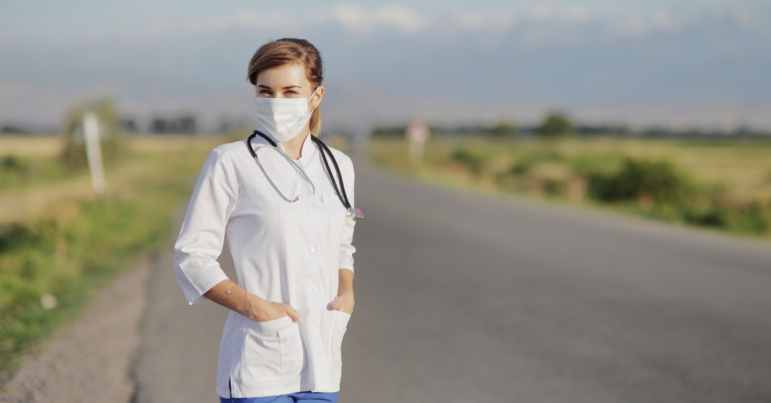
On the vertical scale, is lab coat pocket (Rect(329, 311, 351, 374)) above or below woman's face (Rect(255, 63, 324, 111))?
below

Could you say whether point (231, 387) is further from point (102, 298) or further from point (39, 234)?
point (39, 234)

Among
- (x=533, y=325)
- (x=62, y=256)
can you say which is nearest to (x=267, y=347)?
(x=533, y=325)

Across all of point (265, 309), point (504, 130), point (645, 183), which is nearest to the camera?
point (265, 309)

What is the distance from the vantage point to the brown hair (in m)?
1.92

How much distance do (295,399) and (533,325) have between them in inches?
152

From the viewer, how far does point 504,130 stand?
118 meters

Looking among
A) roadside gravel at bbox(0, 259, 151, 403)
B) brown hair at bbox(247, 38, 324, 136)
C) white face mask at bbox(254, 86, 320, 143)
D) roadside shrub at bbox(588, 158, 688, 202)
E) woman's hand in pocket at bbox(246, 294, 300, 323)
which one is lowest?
roadside shrub at bbox(588, 158, 688, 202)

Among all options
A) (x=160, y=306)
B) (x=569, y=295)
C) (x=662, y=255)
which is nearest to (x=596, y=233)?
(x=662, y=255)

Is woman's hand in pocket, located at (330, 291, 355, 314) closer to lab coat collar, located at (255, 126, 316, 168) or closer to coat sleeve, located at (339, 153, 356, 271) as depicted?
coat sleeve, located at (339, 153, 356, 271)

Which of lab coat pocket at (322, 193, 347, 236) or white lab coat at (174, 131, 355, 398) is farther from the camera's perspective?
lab coat pocket at (322, 193, 347, 236)

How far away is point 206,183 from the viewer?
184 cm

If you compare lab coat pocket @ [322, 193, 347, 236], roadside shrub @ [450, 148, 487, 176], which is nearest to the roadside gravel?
lab coat pocket @ [322, 193, 347, 236]

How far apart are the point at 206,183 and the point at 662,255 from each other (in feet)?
27.7

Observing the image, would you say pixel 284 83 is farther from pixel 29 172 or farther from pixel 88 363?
pixel 29 172
